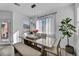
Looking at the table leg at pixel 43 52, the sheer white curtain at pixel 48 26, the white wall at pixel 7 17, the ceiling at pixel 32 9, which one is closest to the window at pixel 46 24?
the sheer white curtain at pixel 48 26

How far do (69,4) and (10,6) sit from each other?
1081 mm

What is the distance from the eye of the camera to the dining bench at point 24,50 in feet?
6.98

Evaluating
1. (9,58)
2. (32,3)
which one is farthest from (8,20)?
(9,58)

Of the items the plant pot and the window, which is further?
the window

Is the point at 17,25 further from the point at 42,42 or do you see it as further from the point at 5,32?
the point at 42,42

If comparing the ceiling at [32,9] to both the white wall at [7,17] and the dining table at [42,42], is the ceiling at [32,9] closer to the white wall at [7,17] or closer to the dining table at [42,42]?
the white wall at [7,17]

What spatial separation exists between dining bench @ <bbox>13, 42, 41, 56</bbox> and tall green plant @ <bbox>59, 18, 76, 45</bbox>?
0.60 metres

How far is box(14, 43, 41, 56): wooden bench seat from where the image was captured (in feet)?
6.98

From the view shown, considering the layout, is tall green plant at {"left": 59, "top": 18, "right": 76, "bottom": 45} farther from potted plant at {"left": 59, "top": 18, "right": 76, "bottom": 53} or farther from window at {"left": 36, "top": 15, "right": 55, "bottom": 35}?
window at {"left": 36, "top": 15, "right": 55, "bottom": 35}

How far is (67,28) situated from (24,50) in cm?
90

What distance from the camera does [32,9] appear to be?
2.20 meters

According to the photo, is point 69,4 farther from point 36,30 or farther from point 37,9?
point 36,30

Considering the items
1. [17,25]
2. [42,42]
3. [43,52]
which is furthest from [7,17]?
[43,52]

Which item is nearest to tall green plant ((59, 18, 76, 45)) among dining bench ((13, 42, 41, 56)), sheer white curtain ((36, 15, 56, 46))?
sheer white curtain ((36, 15, 56, 46))
